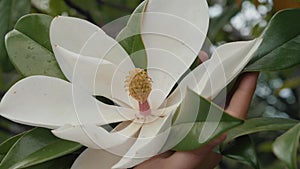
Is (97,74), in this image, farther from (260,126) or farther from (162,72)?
(260,126)

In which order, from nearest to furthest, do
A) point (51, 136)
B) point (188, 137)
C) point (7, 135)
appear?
point (188, 137), point (51, 136), point (7, 135)

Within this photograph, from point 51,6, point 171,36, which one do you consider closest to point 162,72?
point 171,36

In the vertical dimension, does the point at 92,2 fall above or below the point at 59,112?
below

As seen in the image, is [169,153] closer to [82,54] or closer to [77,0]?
[82,54]

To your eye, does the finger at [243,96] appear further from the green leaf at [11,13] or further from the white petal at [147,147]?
the green leaf at [11,13]

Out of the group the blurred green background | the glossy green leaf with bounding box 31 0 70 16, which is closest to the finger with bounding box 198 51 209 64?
the blurred green background

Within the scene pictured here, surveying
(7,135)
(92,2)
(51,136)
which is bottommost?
(7,135)

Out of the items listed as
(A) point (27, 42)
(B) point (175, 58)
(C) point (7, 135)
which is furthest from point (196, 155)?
(C) point (7, 135)

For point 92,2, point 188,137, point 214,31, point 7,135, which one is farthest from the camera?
point 92,2

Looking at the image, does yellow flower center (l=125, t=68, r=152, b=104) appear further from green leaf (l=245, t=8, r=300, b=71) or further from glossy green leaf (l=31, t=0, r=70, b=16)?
glossy green leaf (l=31, t=0, r=70, b=16)
